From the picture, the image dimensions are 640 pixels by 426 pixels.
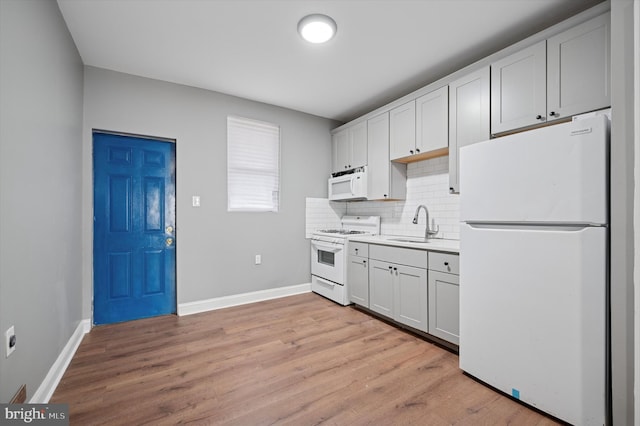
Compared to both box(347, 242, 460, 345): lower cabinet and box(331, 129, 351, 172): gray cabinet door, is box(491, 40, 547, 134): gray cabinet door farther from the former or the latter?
box(331, 129, 351, 172): gray cabinet door

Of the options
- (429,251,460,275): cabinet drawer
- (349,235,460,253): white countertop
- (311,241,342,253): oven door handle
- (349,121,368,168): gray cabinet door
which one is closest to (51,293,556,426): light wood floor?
(429,251,460,275): cabinet drawer

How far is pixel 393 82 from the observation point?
3.22 metres

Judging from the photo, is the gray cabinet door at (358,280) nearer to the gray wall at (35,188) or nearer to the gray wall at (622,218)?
the gray wall at (622,218)

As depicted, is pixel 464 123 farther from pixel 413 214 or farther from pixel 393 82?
pixel 413 214

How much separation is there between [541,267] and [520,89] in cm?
146

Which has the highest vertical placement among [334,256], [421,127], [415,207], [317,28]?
[317,28]

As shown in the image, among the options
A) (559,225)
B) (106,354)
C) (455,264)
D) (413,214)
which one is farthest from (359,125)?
(106,354)

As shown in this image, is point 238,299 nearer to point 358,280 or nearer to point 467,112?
point 358,280

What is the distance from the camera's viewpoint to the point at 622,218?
1.37m

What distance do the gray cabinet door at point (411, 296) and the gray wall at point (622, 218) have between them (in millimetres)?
1275

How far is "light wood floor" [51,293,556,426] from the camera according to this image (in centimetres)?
162

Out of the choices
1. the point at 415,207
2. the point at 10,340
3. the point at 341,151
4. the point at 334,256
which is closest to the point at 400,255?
the point at 415,207

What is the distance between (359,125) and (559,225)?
2.78 metres

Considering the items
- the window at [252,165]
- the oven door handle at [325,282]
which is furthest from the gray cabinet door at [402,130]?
the oven door handle at [325,282]
